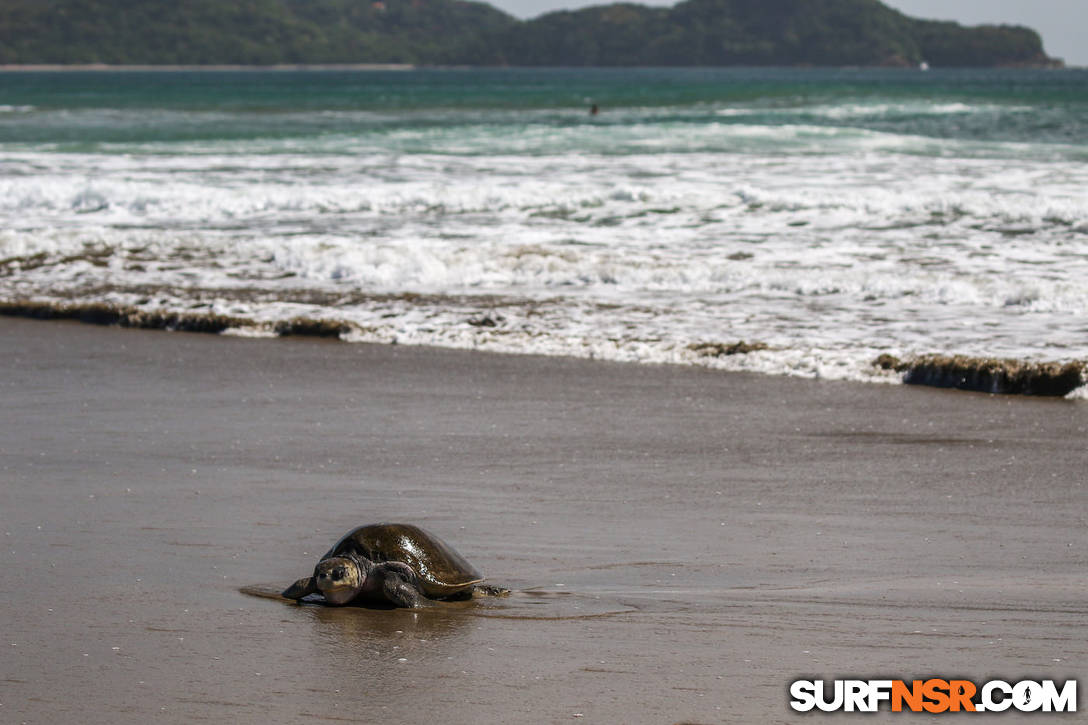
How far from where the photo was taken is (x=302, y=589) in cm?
408

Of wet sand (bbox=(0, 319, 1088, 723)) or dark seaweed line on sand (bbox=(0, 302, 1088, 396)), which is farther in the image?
dark seaweed line on sand (bbox=(0, 302, 1088, 396))

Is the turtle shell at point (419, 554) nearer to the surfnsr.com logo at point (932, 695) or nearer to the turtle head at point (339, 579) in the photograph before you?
the turtle head at point (339, 579)

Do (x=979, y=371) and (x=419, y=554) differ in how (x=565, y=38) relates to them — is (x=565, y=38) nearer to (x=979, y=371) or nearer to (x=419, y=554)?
(x=979, y=371)

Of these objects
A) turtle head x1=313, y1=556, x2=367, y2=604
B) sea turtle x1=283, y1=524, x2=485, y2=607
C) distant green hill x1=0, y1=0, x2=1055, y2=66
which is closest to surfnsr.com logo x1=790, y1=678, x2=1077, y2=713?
sea turtle x1=283, y1=524, x2=485, y2=607

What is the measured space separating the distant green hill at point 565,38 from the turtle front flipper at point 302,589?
550 feet

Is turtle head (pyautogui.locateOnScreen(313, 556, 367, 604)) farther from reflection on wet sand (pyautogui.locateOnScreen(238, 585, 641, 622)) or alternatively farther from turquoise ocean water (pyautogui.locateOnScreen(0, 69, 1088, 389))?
turquoise ocean water (pyautogui.locateOnScreen(0, 69, 1088, 389))

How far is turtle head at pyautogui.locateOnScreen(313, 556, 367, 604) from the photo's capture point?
3.97 metres

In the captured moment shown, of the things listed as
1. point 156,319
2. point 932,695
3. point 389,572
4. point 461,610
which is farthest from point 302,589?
point 156,319

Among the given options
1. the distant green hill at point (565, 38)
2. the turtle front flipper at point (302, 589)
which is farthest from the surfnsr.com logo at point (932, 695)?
the distant green hill at point (565, 38)

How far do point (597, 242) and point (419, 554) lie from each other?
30.5ft

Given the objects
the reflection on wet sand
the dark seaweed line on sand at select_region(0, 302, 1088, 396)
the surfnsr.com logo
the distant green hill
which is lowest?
the reflection on wet sand

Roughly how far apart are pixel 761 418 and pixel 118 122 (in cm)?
3411

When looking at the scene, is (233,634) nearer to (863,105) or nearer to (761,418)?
(761,418)

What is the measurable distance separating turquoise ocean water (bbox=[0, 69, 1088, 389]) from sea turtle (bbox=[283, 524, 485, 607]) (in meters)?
4.42
